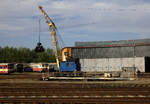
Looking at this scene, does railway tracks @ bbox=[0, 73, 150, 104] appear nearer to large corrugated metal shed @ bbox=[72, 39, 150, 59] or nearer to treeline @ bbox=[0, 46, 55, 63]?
large corrugated metal shed @ bbox=[72, 39, 150, 59]

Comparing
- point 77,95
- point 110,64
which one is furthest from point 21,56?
point 77,95

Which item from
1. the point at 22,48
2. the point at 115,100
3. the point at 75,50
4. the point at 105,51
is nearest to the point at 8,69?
the point at 75,50

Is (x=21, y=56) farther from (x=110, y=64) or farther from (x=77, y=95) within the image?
(x=77, y=95)

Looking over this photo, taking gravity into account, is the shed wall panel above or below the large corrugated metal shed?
below

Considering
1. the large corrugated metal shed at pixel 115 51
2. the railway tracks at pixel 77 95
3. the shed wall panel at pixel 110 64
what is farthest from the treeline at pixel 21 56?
the railway tracks at pixel 77 95

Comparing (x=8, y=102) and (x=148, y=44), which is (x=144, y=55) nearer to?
(x=148, y=44)

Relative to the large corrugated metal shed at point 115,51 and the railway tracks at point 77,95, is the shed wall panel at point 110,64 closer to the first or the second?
the large corrugated metal shed at point 115,51

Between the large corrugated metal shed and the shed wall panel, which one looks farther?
the large corrugated metal shed

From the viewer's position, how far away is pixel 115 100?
16.2 metres

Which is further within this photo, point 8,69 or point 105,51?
point 105,51

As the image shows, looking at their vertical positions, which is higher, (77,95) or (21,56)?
(21,56)

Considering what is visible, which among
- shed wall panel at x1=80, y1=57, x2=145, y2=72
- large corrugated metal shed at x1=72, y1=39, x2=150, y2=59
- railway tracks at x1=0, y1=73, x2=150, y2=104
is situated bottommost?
railway tracks at x1=0, y1=73, x2=150, y2=104

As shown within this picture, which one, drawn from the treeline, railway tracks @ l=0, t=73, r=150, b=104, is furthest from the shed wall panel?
the treeline

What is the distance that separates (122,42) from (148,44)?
10.6m
